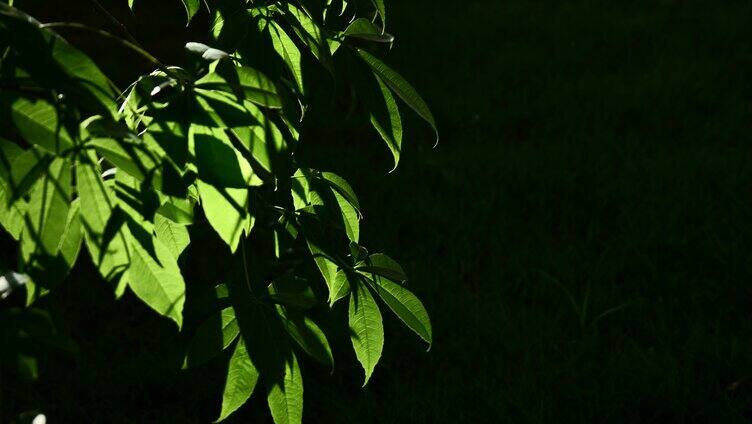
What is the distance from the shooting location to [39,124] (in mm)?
559

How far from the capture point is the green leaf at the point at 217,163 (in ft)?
2.04

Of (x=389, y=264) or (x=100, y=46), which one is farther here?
(x=100, y=46)

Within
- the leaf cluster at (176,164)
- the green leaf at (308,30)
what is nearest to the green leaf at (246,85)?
the leaf cluster at (176,164)

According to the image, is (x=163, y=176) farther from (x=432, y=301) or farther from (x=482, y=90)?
(x=482, y=90)

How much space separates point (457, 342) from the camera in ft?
7.43

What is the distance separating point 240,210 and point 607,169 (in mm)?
2910

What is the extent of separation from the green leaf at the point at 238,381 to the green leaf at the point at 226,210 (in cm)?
22

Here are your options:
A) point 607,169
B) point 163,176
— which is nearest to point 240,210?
point 163,176

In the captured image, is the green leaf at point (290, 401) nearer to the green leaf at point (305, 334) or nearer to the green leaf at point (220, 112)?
the green leaf at point (305, 334)

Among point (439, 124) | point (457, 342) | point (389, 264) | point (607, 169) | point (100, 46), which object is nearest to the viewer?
point (389, 264)

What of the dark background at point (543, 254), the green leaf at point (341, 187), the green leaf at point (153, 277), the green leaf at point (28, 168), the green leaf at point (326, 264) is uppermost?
the green leaf at point (28, 168)

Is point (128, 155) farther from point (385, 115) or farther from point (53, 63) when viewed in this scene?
point (385, 115)

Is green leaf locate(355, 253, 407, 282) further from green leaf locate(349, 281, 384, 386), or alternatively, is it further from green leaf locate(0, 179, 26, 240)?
green leaf locate(0, 179, 26, 240)

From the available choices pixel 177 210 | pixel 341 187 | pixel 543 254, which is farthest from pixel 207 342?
pixel 543 254
